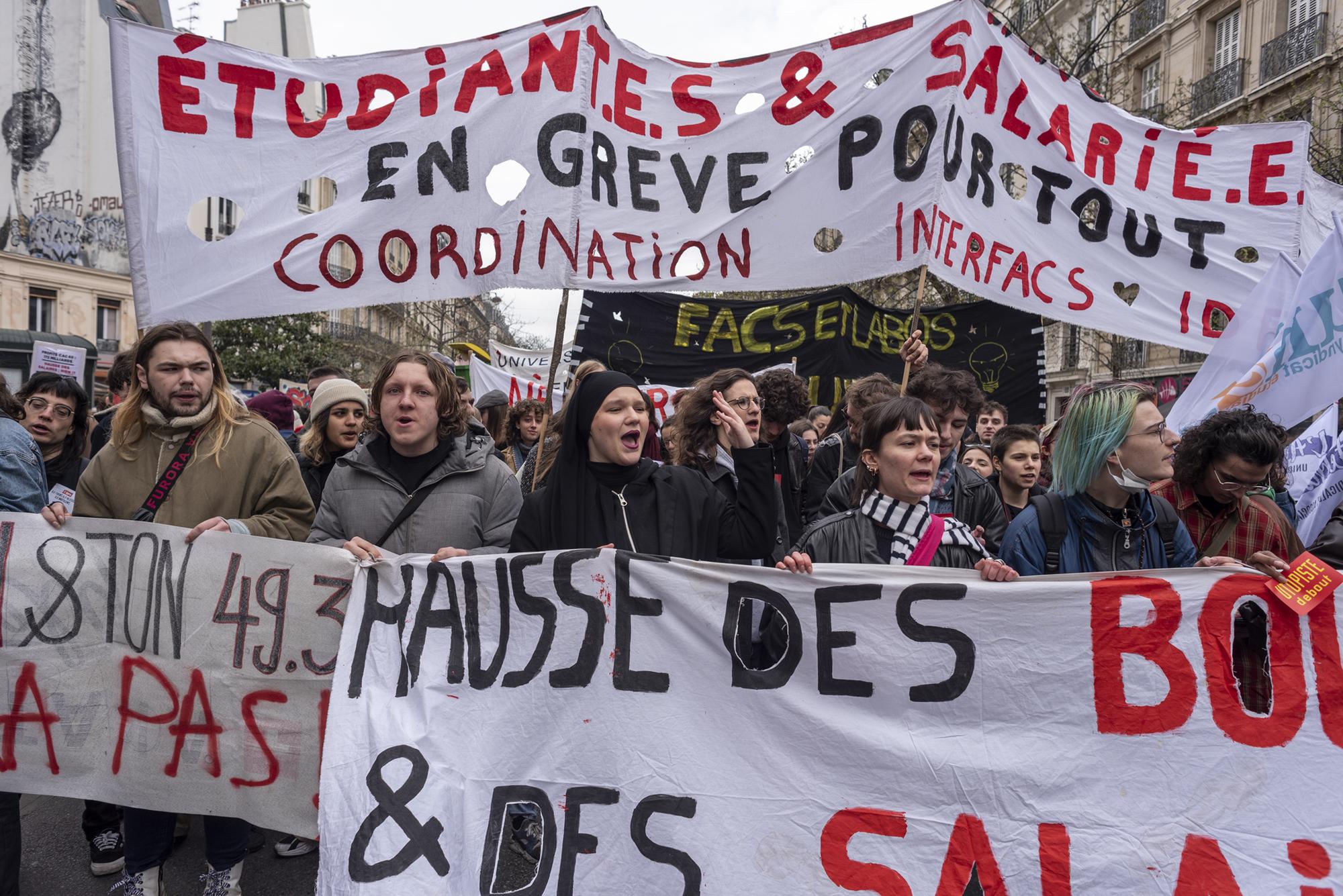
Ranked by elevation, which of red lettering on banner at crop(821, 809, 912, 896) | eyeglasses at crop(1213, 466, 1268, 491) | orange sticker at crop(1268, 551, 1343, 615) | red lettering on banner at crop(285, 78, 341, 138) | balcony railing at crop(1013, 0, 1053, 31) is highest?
balcony railing at crop(1013, 0, 1053, 31)

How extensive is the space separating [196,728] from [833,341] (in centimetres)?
438

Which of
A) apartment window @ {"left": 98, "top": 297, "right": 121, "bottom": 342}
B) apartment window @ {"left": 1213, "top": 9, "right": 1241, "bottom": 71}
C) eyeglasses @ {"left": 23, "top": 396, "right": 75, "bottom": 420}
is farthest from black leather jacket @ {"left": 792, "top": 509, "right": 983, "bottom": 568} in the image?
apartment window @ {"left": 98, "top": 297, "right": 121, "bottom": 342}

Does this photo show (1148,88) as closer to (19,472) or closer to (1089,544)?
(1089,544)

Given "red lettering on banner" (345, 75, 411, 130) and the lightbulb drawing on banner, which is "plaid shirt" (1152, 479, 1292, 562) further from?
"red lettering on banner" (345, 75, 411, 130)

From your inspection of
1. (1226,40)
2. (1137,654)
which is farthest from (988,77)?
(1226,40)

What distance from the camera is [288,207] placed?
12.2 feet

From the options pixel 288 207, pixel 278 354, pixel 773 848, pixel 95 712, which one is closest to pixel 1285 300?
pixel 773 848

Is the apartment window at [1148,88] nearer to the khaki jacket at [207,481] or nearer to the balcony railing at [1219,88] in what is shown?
the balcony railing at [1219,88]

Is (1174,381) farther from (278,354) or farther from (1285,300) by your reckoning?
(278,354)

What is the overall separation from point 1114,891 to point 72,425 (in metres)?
4.59

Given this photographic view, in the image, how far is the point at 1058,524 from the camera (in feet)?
9.12

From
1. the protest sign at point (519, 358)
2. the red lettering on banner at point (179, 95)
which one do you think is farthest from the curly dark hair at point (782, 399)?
the protest sign at point (519, 358)

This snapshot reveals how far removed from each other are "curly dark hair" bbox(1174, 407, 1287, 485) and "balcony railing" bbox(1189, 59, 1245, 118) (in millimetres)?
22539

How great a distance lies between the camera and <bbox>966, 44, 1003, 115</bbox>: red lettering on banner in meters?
3.93
